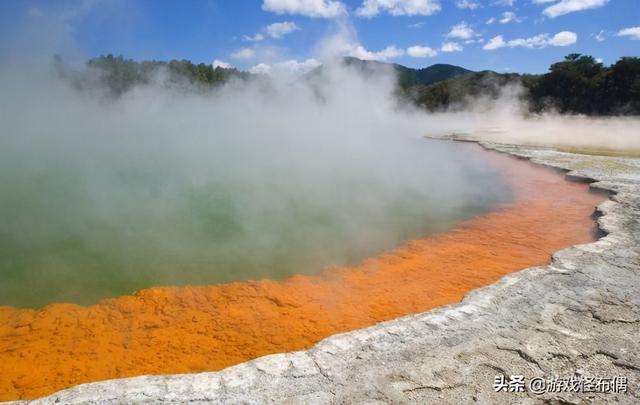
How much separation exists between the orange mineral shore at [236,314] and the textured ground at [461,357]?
14.5 inches

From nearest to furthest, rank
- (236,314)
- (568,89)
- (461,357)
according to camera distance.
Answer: (461,357), (236,314), (568,89)

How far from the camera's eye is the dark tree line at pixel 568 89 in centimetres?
1736

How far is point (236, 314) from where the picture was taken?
9.07 ft

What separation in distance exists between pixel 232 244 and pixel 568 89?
70.6ft

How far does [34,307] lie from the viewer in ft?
9.47

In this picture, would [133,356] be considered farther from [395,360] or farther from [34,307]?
[395,360]

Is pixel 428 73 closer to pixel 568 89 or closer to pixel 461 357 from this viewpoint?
pixel 568 89

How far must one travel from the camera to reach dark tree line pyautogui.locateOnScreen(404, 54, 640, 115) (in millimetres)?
17359

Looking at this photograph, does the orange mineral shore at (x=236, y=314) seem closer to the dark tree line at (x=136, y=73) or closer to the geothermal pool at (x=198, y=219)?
the geothermal pool at (x=198, y=219)

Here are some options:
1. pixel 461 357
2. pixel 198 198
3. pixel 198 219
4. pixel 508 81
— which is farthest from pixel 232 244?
pixel 508 81

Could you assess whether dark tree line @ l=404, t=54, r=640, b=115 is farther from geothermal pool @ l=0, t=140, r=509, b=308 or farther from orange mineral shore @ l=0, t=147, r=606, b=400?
orange mineral shore @ l=0, t=147, r=606, b=400

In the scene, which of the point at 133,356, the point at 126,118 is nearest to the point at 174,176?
the point at 133,356

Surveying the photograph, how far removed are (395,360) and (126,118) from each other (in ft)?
52.0

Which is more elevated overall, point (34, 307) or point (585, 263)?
point (585, 263)
